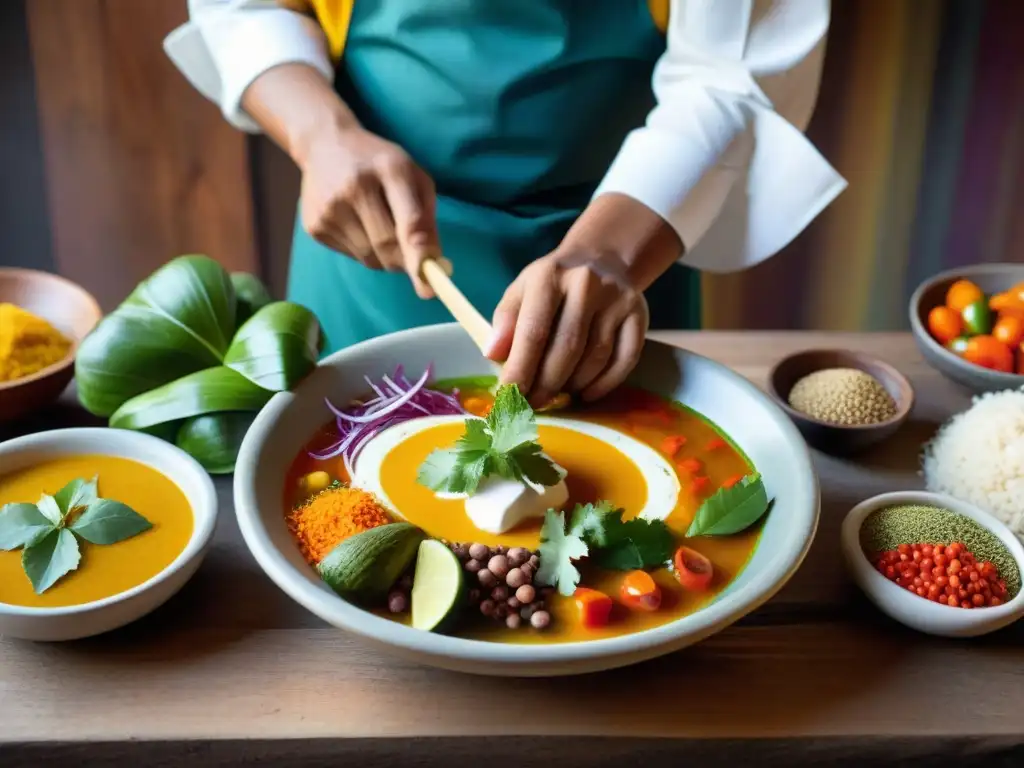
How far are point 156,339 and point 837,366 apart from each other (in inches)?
34.8

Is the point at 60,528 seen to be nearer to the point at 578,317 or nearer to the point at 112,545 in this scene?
the point at 112,545

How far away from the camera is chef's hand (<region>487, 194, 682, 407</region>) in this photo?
1.16 meters

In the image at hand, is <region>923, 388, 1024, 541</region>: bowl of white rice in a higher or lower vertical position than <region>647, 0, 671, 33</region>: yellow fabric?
lower

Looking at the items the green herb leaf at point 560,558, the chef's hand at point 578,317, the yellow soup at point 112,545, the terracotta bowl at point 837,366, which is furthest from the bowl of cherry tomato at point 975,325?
the yellow soup at point 112,545

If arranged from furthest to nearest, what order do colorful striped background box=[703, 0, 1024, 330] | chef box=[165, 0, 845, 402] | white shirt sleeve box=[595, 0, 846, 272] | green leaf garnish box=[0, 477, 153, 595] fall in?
colorful striped background box=[703, 0, 1024, 330]
white shirt sleeve box=[595, 0, 846, 272]
chef box=[165, 0, 845, 402]
green leaf garnish box=[0, 477, 153, 595]

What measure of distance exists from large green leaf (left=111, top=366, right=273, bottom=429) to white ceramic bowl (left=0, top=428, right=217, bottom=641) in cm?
3

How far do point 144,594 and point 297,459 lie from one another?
268mm

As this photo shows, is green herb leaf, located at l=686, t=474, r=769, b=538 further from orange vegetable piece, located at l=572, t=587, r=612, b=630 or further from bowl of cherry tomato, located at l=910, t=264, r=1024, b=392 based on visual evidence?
bowl of cherry tomato, located at l=910, t=264, r=1024, b=392

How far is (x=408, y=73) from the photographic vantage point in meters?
1.49

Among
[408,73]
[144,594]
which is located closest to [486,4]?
[408,73]

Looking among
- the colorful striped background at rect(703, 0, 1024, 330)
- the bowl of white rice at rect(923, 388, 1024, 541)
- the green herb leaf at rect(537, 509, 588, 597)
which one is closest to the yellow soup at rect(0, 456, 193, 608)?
the green herb leaf at rect(537, 509, 588, 597)

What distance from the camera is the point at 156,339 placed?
1.18 meters

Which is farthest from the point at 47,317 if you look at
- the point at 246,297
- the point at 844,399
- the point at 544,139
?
the point at 844,399

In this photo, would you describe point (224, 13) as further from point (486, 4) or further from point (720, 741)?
point (720, 741)
